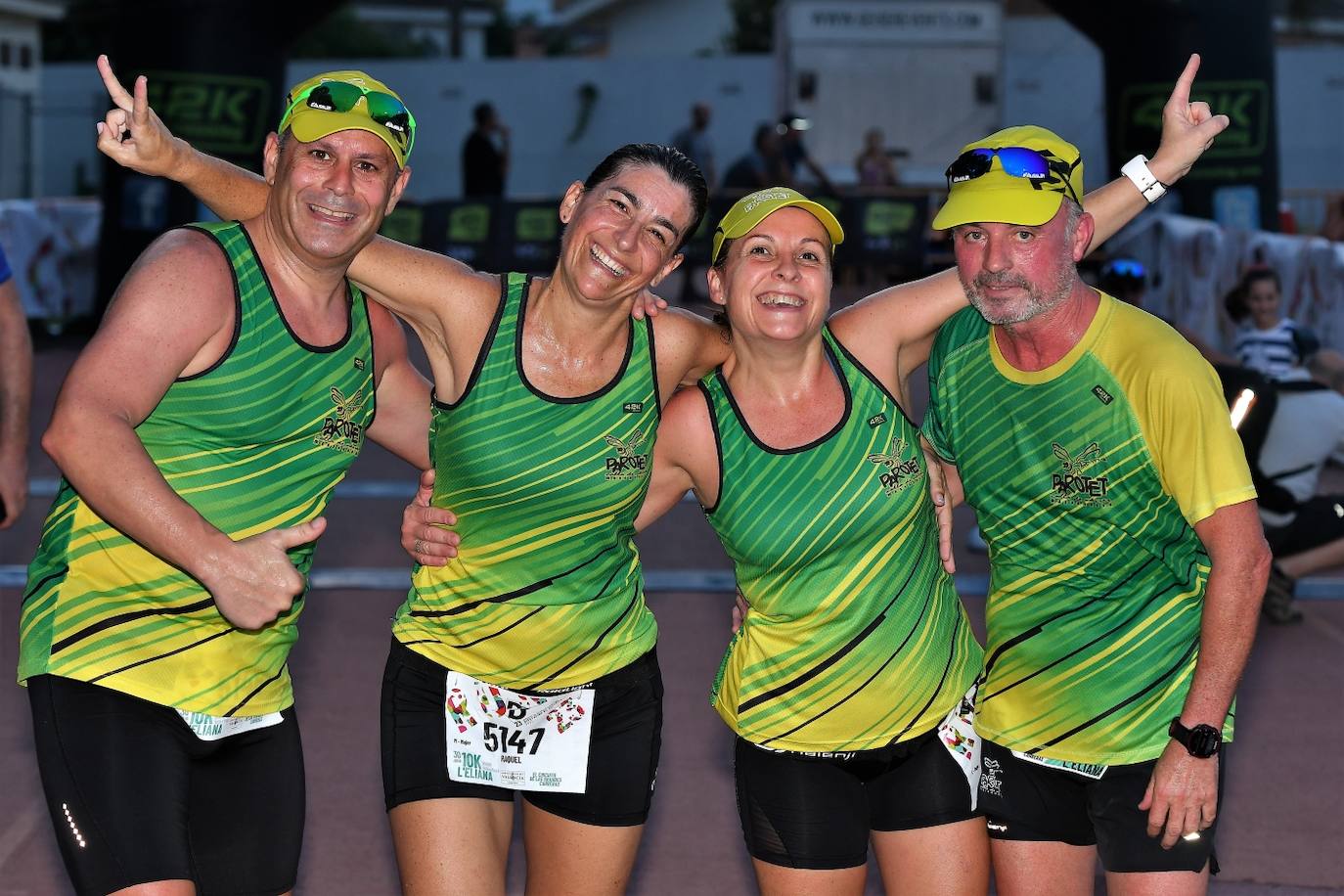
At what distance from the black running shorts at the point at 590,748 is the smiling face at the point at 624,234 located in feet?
3.22

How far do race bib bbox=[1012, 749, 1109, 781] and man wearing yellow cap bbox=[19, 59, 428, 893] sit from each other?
173cm

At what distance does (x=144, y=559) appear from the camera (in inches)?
142

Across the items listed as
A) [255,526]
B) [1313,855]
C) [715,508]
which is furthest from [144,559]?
[1313,855]

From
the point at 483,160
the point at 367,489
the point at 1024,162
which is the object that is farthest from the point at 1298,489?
the point at 483,160

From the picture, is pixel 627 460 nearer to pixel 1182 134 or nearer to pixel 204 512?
pixel 204 512

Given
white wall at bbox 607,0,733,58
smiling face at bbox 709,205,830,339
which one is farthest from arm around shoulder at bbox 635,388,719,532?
white wall at bbox 607,0,733,58

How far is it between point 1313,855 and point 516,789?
297cm

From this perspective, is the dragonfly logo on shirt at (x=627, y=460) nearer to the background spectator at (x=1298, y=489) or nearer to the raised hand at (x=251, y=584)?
the raised hand at (x=251, y=584)

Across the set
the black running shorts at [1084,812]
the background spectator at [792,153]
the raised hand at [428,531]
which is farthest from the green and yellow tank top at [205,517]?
the background spectator at [792,153]

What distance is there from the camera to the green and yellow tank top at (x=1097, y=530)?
12.2ft

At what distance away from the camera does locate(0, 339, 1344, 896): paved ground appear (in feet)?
18.0

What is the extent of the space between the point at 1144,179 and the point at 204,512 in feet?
8.19

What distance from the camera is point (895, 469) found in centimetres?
404

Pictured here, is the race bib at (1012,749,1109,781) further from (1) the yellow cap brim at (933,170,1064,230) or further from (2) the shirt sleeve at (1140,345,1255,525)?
(1) the yellow cap brim at (933,170,1064,230)
